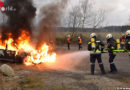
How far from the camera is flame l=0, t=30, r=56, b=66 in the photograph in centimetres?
955

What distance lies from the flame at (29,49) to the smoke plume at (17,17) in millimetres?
389

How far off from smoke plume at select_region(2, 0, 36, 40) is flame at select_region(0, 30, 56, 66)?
39 cm

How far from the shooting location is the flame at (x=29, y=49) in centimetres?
955

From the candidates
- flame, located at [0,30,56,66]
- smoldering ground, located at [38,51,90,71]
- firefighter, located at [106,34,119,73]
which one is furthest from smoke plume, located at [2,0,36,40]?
firefighter, located at [106,34,119,73]

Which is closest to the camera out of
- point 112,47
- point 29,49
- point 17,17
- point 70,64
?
point 112,47

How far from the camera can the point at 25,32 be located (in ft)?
37.6

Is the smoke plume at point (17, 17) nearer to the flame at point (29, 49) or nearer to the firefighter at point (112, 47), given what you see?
the flame at point (29, 49)

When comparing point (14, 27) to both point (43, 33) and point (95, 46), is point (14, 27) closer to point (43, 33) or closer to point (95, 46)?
point (43, 33)

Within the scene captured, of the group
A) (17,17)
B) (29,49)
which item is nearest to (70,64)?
(29,49)

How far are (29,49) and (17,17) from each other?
120 inches

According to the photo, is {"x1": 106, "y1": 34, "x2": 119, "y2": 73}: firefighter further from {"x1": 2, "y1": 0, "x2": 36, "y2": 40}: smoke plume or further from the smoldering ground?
{"x1": 2, "y1": 0, "x2": 36, "y2": 40}: smoke plume

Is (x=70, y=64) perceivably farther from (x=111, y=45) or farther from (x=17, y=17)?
(x=17, y=17)

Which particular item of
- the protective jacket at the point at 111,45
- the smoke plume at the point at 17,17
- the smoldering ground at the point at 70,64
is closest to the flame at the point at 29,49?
the smoke plume at the point at 17,17

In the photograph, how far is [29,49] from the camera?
10203 millimetres
